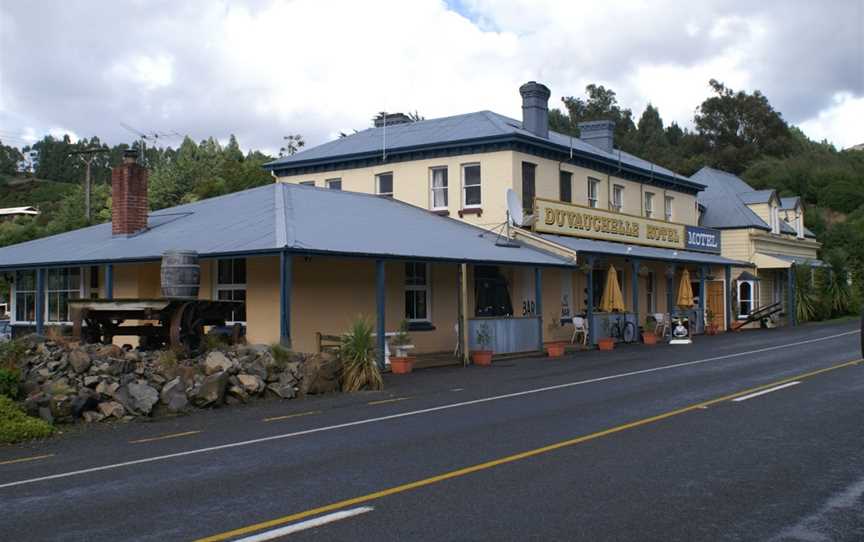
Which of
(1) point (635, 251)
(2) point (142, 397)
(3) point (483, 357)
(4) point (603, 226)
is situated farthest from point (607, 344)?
Result: (2) point (142, 397)

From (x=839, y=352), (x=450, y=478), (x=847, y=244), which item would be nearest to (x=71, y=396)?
(x=450, y=478)

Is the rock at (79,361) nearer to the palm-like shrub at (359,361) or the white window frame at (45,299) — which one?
the palm-like shrub at (359,361)

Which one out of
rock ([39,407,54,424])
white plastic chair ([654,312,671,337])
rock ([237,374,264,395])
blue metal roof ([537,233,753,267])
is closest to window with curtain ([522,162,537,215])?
blue metal roof ([537,233,753,267])

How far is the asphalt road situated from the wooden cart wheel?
291cm

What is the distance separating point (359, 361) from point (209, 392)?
3.41 meters

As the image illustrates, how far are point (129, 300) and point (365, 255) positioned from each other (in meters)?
5.16

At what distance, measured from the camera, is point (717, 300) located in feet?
131

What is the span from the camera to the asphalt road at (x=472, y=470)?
6391 millimetres

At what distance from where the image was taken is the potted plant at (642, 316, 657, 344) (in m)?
30.1

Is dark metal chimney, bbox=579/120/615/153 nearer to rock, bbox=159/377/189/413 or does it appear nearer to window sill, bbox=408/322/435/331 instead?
window sill, bbox=408/322/435/331

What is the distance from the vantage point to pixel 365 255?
19.1 m

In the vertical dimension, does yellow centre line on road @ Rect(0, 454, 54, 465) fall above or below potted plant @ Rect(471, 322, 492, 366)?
below

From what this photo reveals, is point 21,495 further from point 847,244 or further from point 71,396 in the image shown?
point 847,244

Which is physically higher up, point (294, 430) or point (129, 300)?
point (129, 300)
